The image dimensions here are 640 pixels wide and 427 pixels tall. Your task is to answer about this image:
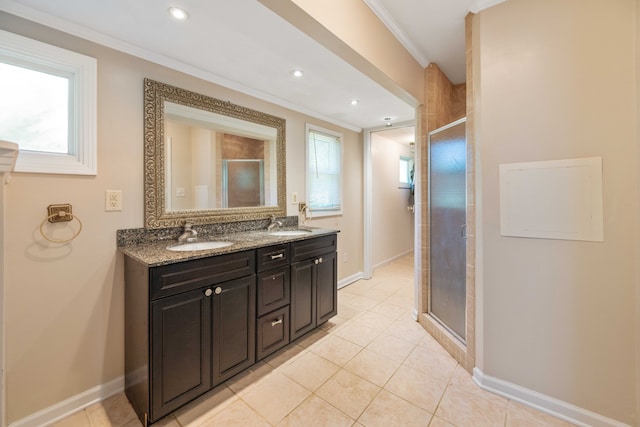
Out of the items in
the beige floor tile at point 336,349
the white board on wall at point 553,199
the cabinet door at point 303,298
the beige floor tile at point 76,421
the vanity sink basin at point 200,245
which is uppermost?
the white board on wall at point 553,199

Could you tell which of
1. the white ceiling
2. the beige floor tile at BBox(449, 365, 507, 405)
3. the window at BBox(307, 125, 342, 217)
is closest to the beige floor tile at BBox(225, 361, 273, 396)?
the beige floor tile at BBox(449, 365, 507, 405)

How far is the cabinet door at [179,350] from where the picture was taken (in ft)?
4.49

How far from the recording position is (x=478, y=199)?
166cm

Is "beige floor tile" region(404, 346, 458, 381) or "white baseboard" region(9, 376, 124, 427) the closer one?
"white baseboard" region(9, 376, 124, 427)

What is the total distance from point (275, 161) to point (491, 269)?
6.64 ft

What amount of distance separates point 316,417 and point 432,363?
3.10ft

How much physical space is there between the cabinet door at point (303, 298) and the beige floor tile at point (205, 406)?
602 millimetres

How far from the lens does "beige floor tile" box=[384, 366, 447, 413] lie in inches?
61.3

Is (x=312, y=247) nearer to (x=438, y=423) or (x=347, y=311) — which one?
(x=347, y=311)

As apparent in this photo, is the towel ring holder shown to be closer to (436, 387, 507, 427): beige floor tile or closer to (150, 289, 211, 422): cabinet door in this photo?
(150, 289, 211, 422): cabinet door

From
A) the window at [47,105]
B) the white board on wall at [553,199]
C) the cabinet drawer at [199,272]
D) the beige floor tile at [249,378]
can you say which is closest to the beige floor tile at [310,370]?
the beige floor tile at [249,378]

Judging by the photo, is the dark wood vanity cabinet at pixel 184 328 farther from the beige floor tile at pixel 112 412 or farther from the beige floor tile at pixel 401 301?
the beige floor tile at pixel 401 301

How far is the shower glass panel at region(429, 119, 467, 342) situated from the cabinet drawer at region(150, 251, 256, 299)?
4.93ft

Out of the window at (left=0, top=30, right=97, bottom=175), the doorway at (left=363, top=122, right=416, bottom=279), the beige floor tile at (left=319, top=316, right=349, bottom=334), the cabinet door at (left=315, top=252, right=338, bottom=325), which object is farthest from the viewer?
the doorway at (left=363, top=122, right=416, bottom=279)
